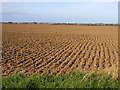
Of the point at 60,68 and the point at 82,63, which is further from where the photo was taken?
the point at 82,63

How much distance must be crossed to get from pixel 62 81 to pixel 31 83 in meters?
0.89

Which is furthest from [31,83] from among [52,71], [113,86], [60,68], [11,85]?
[60,68]

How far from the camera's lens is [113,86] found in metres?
5.12

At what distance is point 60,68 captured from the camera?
28.3 feet

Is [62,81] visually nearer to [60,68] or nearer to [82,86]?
[82,86]

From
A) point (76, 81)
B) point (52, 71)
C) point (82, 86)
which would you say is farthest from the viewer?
point (52, 71)

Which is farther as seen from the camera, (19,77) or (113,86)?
(19,77)

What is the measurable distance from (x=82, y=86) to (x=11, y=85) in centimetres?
180

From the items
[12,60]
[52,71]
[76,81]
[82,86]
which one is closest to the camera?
[82,86]

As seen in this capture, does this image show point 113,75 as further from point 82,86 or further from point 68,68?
point 68,68

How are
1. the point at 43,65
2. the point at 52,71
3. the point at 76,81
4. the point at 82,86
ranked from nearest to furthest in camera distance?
the point at 82,86, the point at 76,81, the point at 52,71, the point at 43,65

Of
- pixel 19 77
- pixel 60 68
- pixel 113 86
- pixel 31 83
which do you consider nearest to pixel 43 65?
pixel 60 68

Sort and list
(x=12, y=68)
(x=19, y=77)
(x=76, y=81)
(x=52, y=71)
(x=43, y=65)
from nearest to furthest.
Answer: (x=76, y=81), (x=19, y=77), (x=52, y=71), (x=12, y=68), (x=43, y=65)

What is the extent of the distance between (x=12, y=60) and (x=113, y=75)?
588 cm
